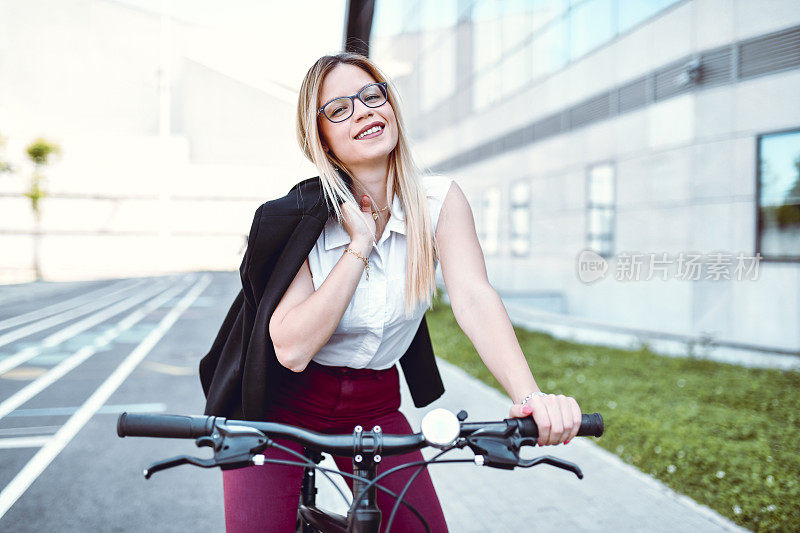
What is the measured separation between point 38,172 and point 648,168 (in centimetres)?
922

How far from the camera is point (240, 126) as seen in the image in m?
26.6

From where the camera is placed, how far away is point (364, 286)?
194 cm

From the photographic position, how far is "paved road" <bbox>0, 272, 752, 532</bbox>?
3.99m

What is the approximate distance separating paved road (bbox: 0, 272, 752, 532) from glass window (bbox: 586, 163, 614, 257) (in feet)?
19.8

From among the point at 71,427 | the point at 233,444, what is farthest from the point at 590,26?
the point at 233,444

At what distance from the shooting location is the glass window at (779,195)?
9164mm

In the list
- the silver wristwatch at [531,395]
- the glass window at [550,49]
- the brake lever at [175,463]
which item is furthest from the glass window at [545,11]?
the brake lever at [175,463]

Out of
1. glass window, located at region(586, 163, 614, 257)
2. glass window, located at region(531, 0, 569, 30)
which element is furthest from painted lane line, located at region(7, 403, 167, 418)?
glass window, located at region(531, 0, 569, 30)

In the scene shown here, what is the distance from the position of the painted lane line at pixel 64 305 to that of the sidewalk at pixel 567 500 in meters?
3.77

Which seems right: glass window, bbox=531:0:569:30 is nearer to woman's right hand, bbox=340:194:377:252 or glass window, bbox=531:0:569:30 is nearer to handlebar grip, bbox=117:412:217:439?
woman's right hand, bbox=340:194:377:252

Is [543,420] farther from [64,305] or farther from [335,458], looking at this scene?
[64,305]

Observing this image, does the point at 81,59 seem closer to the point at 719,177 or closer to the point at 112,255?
the point at 112,255

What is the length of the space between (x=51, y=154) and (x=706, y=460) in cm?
724

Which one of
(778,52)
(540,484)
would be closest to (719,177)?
(778,52)
